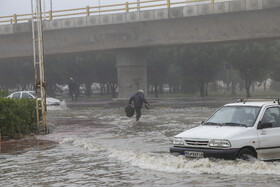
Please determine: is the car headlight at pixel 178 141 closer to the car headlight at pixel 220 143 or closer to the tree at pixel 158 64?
the car headlight at pixel 220 143

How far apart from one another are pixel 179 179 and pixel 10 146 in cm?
749

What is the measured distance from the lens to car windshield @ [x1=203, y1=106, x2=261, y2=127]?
1053 cm

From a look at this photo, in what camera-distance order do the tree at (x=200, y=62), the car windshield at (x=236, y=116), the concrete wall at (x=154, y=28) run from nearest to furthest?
the car windshield at (x=236, y=116), the concrete wall at (x=154, y=28), the tree at (x=200, y=62)

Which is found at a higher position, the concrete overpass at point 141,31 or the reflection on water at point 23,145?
the concrete overpass at point 141,31

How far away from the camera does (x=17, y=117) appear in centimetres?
1705

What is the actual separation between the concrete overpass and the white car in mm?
20942

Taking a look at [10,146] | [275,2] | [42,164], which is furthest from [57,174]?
[275,2]

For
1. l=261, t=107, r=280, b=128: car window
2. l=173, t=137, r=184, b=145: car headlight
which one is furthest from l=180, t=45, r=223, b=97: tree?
l=173, t=137, r=184, b=145: car headlight

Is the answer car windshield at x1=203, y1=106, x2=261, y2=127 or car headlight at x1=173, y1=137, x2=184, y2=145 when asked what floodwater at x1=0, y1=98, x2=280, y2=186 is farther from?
car windshield at x1=203, y1=106, x2=261, y2=127

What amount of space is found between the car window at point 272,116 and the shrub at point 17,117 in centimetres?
887

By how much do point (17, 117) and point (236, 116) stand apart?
8699 mm

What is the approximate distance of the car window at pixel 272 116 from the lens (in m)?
10.6

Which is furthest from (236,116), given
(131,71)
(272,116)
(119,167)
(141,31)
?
(131,71)

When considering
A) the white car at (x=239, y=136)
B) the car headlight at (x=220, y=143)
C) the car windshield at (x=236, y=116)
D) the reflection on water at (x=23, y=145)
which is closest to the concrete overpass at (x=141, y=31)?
the reflection on water at (x=23, y=145)
